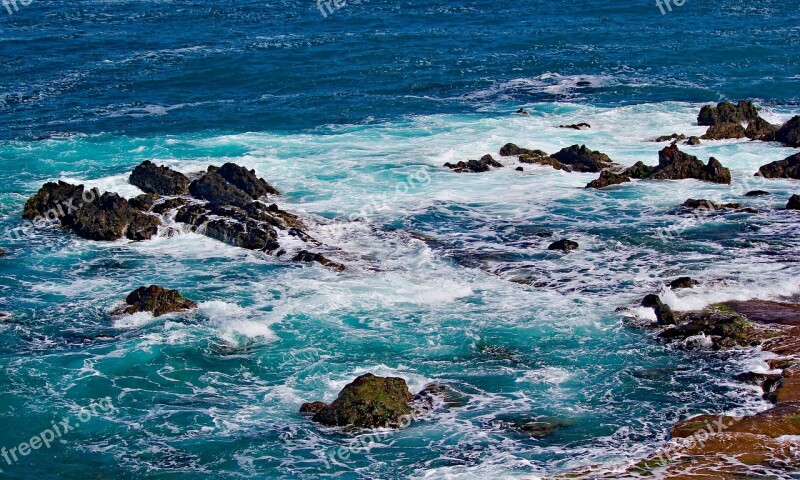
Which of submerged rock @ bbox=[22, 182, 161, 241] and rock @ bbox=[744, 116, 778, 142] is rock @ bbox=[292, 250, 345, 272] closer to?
submerged rock @ bbox=[22, 182, 161, 241]

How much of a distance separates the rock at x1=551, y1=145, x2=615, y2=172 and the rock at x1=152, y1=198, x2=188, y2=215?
16.7 meters

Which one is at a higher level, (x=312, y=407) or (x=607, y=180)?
(x=607, y=180)

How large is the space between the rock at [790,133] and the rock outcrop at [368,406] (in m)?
29.3

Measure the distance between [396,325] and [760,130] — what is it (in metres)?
26.4

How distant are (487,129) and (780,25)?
109 feet

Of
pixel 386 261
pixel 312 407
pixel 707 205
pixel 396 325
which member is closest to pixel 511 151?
pixel 707 205

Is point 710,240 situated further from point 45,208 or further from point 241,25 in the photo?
point 241,25

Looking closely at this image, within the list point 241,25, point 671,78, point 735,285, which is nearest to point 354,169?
point 735,285

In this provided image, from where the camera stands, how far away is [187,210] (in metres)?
38.4

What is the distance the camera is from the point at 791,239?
3400 cm

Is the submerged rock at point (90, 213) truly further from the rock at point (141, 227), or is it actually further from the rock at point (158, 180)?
the rock at point (158, 180)

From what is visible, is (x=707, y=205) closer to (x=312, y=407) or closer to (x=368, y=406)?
(x=368, y=406)

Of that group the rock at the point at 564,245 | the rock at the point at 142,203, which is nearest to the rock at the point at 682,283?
the rock at the point at 564,245

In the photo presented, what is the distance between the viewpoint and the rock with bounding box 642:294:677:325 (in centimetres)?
2764
